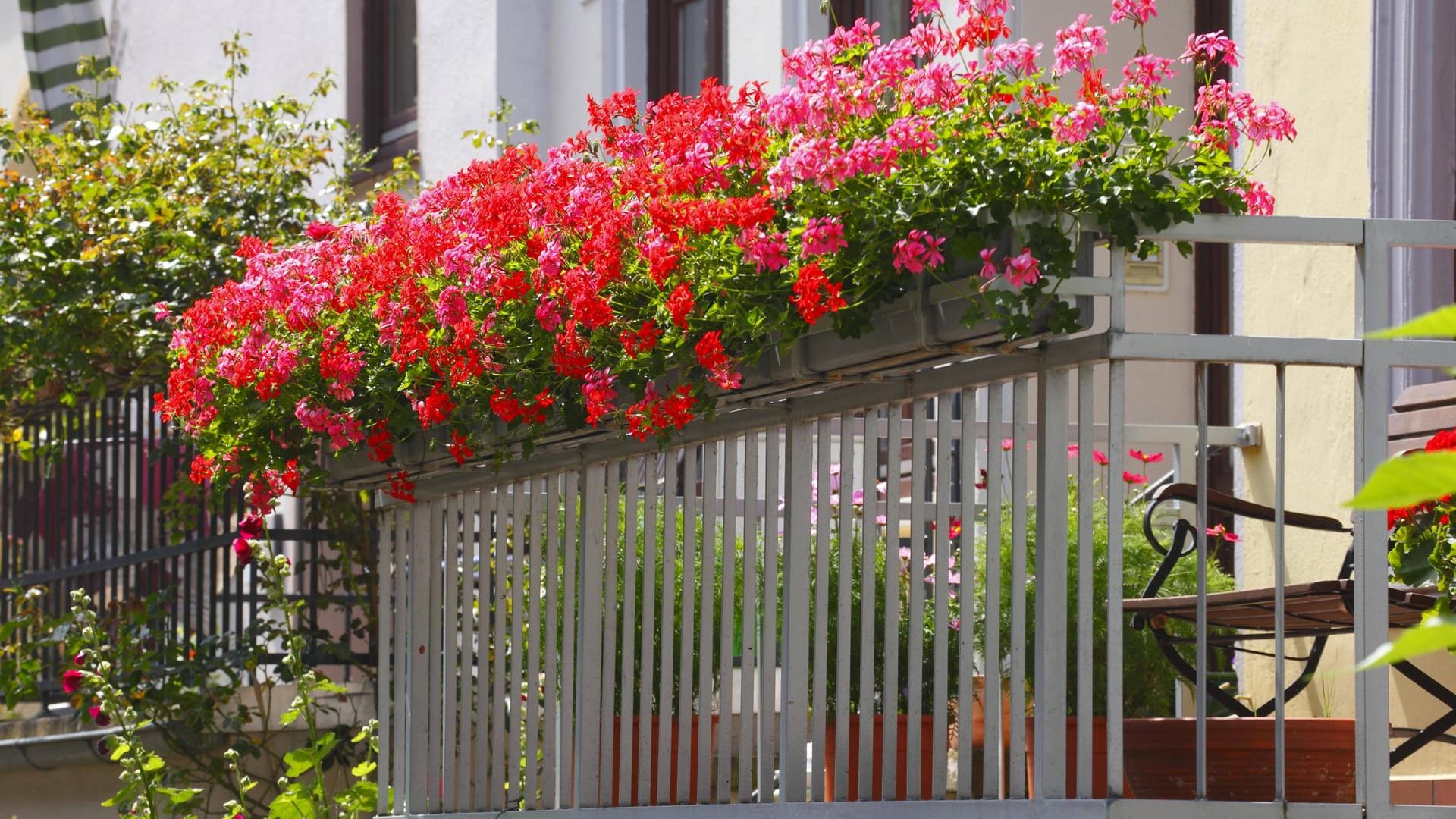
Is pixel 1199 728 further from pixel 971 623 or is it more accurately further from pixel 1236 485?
pixel 1236 485

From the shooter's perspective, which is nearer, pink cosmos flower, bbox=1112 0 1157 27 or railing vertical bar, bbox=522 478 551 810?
pink cosmos flower, bbox=1112 0 1157 27

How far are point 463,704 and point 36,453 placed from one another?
3.72 meters

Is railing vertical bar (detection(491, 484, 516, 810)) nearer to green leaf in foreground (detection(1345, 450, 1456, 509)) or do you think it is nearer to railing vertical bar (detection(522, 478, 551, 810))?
railing vertical bar (detection(522, 478, 551, 810))

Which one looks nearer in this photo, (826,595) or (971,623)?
(971,623)

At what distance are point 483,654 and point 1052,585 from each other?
6.92 ft

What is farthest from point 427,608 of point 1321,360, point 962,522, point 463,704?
point 1321,360

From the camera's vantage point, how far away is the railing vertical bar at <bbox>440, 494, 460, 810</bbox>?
5.12 meters

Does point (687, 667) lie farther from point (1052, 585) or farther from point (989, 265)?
point (989, 265)

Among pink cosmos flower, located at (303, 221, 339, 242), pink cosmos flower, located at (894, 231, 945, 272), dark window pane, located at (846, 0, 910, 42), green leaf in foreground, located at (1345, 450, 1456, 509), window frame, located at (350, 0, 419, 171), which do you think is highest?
window frame, located at (350, 0, 419, 171)

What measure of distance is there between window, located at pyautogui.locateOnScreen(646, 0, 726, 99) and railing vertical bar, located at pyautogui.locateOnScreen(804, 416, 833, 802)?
589 centimetres

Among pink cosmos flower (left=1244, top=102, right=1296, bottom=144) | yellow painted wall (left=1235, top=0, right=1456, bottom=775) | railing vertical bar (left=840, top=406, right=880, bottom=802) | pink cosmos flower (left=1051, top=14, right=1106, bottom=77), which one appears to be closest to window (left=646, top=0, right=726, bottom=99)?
yellow painted wall (left=1235, top=0, right=1456, bottom=775)

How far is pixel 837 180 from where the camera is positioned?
3107 millimetres

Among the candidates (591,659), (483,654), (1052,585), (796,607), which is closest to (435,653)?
(483,654)

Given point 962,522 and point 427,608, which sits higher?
point 962,522
